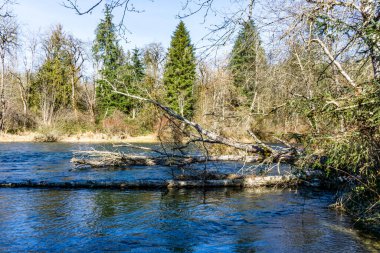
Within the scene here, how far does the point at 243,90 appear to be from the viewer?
24031mm

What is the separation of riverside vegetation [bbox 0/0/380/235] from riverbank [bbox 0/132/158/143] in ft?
1.79

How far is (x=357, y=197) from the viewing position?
812cm

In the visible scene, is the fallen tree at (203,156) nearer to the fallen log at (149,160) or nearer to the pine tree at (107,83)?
the fallen log at (149,160)

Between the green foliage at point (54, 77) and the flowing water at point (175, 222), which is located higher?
the green foliage at point (54, 77)

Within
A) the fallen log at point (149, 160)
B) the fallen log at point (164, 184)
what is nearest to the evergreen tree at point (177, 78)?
the fallen log at point (149, 160)

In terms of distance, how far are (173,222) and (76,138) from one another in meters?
30.4

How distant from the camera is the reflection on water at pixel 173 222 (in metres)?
6.42

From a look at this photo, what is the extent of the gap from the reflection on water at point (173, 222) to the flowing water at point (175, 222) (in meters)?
0.02

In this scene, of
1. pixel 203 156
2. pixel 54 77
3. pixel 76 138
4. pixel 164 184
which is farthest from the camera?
pixel 54 77

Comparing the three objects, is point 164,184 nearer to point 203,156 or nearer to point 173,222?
point 203,156

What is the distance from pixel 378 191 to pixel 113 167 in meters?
10.8

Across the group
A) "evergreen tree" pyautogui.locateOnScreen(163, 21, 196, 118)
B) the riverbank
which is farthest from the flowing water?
"evergreen tree" pyautogui.locateOnScreen(163, 21, 196, 118)

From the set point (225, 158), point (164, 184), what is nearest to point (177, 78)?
point (225, 158)

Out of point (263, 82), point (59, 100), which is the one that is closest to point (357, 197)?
point (263, 82)
